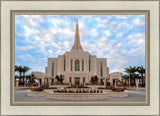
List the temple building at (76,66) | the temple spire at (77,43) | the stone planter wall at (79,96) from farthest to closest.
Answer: the temple spire at (77,43), the temple building at (76,66), the stone planter wall at (79,96)

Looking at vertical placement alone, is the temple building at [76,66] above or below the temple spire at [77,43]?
below

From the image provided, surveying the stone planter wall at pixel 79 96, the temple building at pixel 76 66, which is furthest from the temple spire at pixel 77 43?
the stone planter wall at pixel 79 96

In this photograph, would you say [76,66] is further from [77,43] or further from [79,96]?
[79,96]

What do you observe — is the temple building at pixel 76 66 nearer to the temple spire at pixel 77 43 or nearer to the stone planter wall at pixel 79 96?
the temple spire at pixel 77 43

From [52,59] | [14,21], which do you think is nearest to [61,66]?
[52,59]

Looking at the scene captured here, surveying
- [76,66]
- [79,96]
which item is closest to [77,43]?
[76,66]

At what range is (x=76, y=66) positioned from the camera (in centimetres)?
3750

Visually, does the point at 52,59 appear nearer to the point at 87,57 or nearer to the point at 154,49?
the point at 87,57

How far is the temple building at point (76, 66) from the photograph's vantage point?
34.5 metres

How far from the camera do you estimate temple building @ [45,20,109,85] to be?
34531 millimetres

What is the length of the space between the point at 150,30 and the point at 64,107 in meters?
4.86

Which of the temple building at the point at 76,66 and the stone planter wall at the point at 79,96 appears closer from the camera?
the stone planter wall at the point at 79,96

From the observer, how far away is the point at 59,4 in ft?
22.9

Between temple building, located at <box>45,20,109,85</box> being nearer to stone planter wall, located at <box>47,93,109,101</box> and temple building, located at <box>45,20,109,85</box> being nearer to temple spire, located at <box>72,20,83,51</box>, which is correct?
temple spire, located at <box>72,20,83,51</box>
